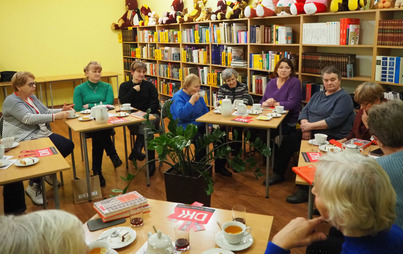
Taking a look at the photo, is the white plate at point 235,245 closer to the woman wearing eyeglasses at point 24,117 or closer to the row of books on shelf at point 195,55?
the woman wearing eyeglasses at point 24,117

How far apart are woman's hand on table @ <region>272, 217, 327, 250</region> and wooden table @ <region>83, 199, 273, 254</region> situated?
0.19 metres

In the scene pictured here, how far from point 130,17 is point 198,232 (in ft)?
23.5

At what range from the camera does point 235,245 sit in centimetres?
146

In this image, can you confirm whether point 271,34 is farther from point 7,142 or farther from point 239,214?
point 239,214

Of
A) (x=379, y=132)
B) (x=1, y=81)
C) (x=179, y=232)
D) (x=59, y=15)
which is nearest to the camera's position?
(x=179, y=232)

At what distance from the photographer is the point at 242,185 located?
3.74 metres

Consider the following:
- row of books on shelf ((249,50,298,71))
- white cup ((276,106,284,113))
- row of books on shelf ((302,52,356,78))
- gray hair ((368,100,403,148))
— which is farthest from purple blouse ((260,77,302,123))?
gray hair ((368,100,403,148))

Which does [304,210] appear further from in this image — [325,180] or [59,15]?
[59,15]

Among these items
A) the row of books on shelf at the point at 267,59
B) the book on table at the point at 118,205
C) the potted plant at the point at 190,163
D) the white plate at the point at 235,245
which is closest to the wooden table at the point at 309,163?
the potted plant at the point at 190,163

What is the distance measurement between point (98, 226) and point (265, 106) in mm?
2839

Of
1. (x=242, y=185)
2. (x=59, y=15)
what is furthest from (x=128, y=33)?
(x=242, y=185)

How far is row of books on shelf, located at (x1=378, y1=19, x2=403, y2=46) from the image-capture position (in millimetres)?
3422

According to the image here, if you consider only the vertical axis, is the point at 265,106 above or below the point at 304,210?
above

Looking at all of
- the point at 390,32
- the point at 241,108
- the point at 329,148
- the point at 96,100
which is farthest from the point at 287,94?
the point at 96,100
